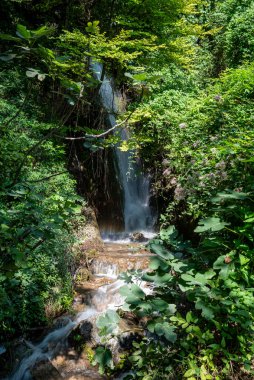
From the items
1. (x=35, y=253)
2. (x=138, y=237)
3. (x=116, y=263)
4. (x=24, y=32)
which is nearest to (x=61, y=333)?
(x=35, y=253)

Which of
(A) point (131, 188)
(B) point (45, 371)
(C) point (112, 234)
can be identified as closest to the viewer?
(B) point (45, 371)

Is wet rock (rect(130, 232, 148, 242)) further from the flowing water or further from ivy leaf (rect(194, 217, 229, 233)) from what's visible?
ivy leaf (rect(194, 217, 229, 233))

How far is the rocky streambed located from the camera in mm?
3826

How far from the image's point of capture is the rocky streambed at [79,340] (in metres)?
3.83

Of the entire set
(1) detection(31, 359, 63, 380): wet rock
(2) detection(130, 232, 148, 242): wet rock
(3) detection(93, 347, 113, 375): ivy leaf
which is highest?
(3) detection(93, 347, 113, 375): ivy leaf

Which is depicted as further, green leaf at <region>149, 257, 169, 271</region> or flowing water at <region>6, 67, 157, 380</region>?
flowing water at <region>6, 67, 157, 380</region>

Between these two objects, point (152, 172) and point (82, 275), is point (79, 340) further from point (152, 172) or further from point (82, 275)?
point (152, 172)

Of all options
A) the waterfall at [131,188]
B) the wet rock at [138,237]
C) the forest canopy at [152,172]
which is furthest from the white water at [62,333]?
the waterfall at [131,188]

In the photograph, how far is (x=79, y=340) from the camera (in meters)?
4.32

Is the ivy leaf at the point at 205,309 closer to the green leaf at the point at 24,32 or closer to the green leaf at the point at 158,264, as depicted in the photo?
the green leaf at the point at 158,264

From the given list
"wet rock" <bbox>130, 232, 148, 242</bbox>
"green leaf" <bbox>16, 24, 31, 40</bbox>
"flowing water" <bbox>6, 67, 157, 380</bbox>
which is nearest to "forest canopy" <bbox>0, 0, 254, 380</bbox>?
"green leaf" <bbox>16, 24, 31, 40</bbox>

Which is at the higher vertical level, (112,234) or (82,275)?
(82,275)

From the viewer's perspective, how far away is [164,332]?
181 cm

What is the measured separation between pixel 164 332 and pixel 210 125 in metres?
4.50
